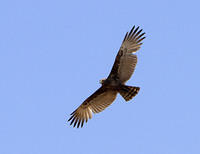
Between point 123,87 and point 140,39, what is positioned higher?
point 140,39

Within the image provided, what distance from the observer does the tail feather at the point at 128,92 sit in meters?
22.8

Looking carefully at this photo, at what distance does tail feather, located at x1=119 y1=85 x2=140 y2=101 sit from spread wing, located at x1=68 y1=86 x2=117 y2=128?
73 centimetres

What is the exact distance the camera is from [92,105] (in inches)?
955

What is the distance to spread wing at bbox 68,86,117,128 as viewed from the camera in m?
23.9

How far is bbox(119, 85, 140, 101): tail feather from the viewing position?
22.8 metres

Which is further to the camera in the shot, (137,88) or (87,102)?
(87,102)

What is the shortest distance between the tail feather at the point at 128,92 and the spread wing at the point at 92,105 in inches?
28.9

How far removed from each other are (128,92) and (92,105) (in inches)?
81.9

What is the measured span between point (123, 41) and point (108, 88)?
2077 mm

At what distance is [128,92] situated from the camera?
903 inches

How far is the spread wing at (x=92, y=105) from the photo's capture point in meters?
23.9

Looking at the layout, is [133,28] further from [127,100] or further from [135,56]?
[127,100]

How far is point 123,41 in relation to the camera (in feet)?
76.3

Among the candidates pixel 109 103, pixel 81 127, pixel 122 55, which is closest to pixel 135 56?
pixel 122 55
